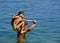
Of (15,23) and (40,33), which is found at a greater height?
(15,23)

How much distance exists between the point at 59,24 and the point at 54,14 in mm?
3388

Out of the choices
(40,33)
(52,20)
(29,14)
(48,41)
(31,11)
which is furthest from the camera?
(31,11)

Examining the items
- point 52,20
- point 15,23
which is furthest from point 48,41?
point 52,20

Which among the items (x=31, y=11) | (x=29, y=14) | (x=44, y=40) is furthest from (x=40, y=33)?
(x=31, y=11)

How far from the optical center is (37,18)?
18.7m

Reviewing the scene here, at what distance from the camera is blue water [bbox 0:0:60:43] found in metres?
13.9

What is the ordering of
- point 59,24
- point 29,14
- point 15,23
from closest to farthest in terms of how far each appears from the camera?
point 15,23 → point 59,24 → point 29,14

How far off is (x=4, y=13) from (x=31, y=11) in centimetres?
204

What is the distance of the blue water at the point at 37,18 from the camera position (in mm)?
13859

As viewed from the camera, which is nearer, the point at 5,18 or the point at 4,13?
the point at 5,18

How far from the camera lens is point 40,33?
14.9 metres

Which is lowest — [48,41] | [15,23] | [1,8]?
[1,8]

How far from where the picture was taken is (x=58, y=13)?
67.4 feet

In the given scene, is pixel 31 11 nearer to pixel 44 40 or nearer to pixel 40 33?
pixel 40 33
